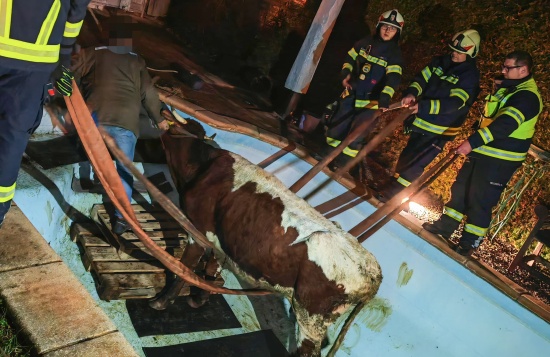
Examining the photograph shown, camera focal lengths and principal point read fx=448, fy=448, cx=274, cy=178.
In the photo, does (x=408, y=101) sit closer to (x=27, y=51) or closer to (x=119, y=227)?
(x=119, y=227)

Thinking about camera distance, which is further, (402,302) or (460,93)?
(460,93)

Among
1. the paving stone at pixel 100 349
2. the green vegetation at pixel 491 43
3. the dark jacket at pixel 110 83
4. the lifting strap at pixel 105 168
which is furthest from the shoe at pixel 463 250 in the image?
the paving stone at pixel 100 349

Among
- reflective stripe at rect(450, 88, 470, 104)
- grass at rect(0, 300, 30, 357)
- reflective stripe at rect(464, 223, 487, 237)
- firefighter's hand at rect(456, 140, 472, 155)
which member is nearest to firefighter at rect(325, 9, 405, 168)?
reflective stripe at rect(450, 88, 470, 104)

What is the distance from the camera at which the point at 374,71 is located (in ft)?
21.3

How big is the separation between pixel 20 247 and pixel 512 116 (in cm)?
491

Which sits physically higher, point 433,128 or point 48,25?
point 48,25

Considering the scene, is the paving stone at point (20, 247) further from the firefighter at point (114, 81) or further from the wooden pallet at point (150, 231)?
the wooden pallet at point (150, 231)

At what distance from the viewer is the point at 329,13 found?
23.6 feet

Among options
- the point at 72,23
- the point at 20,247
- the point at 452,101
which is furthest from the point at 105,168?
the point at 452,101

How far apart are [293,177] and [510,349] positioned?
334 cm

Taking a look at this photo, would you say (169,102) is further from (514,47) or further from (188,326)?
(514,47)

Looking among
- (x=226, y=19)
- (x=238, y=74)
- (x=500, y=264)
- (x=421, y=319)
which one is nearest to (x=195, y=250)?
(x=421, y=319)

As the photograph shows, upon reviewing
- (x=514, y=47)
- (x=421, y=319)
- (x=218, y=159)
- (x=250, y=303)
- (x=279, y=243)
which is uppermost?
(x=514, y=47)

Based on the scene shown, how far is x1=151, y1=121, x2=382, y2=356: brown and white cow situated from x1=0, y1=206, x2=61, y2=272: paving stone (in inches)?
56.1
